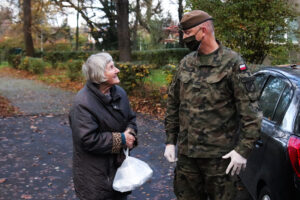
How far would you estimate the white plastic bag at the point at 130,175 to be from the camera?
2.83 metres

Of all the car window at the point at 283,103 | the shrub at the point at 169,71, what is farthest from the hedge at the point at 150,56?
the car window at the point at 283,103

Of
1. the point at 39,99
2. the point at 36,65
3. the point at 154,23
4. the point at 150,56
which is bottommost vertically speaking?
the point at 39,99

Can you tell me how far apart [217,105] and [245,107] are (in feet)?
0.71

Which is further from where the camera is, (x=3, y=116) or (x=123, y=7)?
(x=123, y=7)

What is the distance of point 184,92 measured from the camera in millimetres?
2879

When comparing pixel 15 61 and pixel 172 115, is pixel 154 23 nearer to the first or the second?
pixel 15 61

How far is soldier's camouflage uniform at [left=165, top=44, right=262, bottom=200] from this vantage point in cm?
262

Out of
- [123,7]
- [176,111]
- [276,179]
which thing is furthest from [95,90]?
[123,7]

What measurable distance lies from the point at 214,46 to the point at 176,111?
642mm

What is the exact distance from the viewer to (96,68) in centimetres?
288

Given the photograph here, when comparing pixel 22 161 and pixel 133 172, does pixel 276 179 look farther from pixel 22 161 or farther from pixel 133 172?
pixel 22 161

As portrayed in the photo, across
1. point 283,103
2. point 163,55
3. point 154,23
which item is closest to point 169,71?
point 283,103

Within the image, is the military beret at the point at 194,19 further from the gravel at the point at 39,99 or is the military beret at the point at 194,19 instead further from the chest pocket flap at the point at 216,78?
the gravel at the point at 39,99

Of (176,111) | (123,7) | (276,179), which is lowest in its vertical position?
(276,179)
